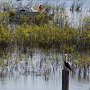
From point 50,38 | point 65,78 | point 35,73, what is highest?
point 50,38

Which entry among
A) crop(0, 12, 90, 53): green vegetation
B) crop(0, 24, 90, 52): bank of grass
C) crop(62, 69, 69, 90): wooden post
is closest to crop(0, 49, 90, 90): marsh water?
crop(0, 12, 90, 53): green vegetation

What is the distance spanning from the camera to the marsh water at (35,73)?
2091cm

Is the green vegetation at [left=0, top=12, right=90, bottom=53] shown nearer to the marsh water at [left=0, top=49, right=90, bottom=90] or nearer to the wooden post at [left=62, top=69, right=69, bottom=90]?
the marsh water at [left=0, top=49, right=90, bottom=90]

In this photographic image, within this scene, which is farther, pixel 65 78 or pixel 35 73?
pixel 35 73

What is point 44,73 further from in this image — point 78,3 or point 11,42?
point 78,3

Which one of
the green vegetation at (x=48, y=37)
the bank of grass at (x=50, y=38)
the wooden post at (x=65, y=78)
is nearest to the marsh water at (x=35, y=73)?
the green vegetation at (x=48, y=37)

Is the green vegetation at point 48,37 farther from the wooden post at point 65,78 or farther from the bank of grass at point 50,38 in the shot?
the wooden post at point 65,78

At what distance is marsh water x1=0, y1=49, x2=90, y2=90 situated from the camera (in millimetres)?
20906

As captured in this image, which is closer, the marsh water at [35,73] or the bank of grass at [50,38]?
the marsh water at [35,73]

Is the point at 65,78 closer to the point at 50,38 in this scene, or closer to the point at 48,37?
the point at 48,37

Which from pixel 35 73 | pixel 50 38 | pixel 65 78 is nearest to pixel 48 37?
Result: pixel 50 38

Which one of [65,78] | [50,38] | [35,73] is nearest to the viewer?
[65,78]

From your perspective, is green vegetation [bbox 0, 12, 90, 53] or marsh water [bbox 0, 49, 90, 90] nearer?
marsh water [bbox 0, 49, 90, 90]

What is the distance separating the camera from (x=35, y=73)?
74.1 feet
